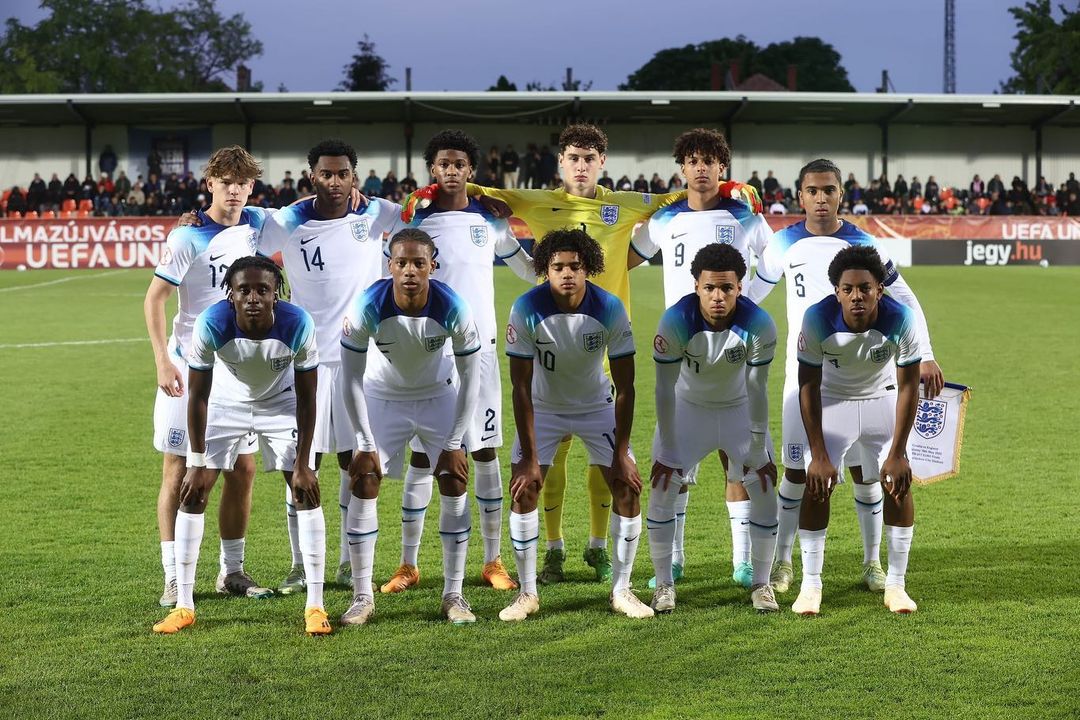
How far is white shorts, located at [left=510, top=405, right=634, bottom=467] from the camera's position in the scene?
5.72 metres

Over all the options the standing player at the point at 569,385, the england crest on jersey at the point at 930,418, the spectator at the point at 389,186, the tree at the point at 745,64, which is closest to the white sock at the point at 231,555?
the standing player at the point at 569,385

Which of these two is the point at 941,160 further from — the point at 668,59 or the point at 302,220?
the point at 668,59

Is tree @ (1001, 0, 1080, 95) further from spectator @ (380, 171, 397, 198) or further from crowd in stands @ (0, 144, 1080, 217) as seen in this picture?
spectator @ (380, 171, 397, 198)

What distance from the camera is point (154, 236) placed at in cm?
3186

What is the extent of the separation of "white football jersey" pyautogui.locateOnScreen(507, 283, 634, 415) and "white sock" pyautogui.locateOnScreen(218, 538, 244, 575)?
177 centimetres

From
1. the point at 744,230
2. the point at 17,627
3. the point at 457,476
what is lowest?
the point at 17,627

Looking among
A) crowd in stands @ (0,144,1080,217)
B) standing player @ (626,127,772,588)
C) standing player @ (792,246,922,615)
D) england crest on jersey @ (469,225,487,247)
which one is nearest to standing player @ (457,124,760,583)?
standing player @ (626,127,772,588)

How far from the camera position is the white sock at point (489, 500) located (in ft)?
19.5

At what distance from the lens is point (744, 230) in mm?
6438

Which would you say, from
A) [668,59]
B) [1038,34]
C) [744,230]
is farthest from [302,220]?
[668,59]

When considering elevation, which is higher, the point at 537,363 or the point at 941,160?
the point at 941,160

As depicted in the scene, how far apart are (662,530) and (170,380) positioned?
247cm

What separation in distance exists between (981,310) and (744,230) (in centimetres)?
1544

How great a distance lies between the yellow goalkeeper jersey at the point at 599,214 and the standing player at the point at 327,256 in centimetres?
70
